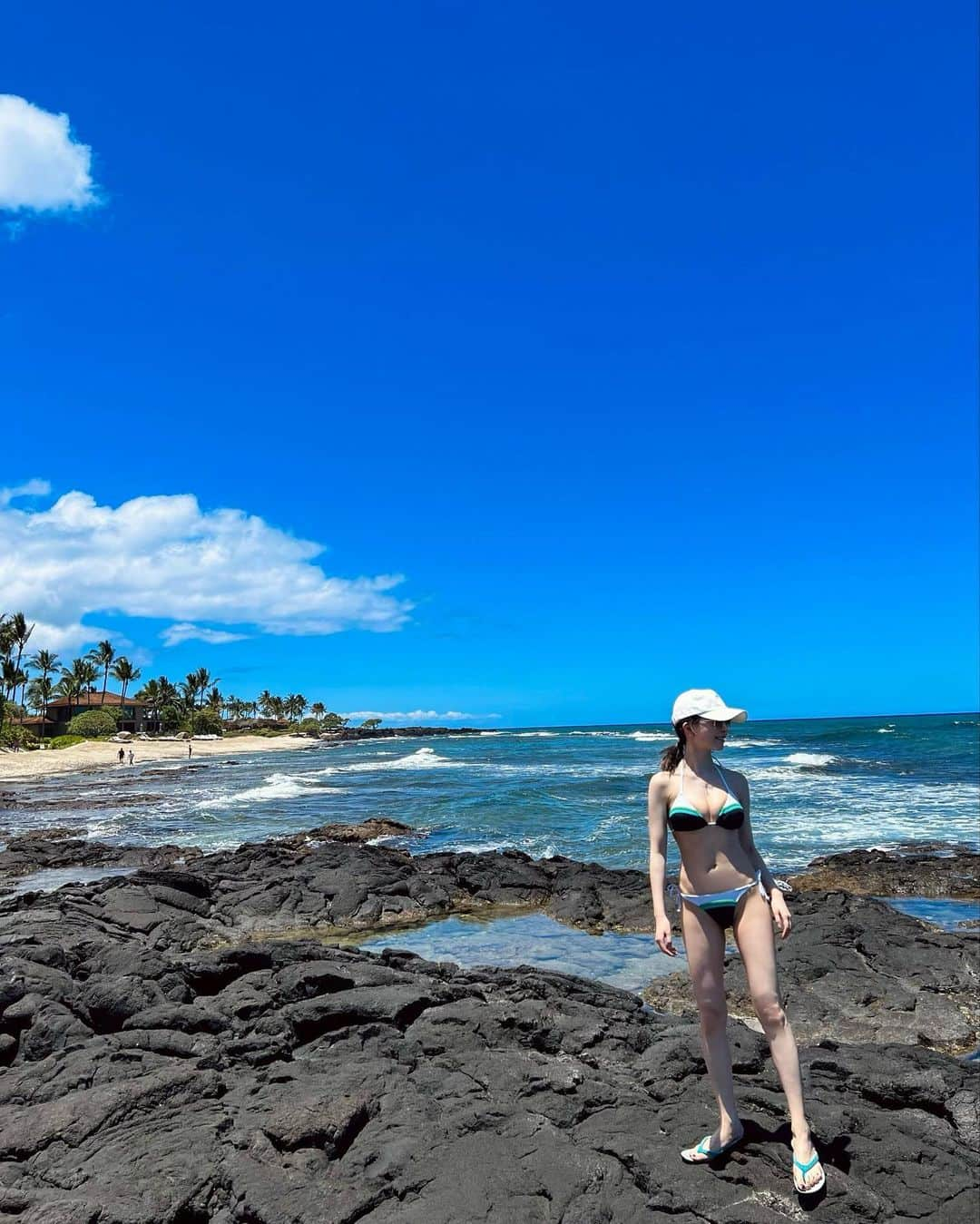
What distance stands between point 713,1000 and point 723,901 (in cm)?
56

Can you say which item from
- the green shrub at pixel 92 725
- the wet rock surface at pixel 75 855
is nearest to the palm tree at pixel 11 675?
the green shrub at pixel 92 725

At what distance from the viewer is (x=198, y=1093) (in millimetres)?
5465

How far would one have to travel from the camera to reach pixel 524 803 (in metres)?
32.5

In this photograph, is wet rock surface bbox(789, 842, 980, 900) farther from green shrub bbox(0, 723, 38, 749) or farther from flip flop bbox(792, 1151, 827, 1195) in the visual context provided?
green shrub bbox(0, 723, 38, 749)

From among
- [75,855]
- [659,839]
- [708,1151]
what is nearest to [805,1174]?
[708,1151]

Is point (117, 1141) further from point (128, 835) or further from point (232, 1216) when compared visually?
point (128, 835)

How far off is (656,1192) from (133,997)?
4.78 m

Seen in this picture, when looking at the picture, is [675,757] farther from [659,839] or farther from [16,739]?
[16,739]

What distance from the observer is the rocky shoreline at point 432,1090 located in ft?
14.1

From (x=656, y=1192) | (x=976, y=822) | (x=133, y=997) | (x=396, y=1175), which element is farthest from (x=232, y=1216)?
(x=976, y=822)

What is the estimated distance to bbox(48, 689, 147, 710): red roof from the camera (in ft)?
342

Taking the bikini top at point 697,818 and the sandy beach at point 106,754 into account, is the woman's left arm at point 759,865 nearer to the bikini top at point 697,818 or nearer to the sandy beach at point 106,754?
the bikini top at point 697,818

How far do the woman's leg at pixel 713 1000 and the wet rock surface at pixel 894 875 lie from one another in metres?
12.5

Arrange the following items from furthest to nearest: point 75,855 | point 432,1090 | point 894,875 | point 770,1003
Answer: point 75,855 < point 894,875 < point 432,1090 < point 770,1003
